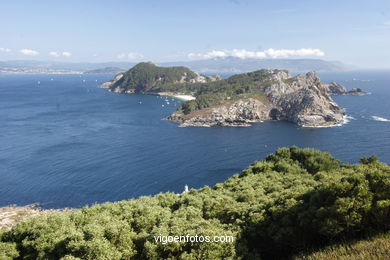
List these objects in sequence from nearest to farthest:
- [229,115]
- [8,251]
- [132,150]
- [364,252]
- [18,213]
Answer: [364,252], [8,251], [18,213], [132,150], [229,115]

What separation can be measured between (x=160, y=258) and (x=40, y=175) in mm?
73006

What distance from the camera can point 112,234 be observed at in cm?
Result: 2019

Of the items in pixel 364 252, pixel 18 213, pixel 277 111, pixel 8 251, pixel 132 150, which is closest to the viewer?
pixel 364 252

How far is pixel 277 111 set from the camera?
151000 millimetres

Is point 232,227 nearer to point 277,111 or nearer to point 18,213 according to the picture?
point 18,213

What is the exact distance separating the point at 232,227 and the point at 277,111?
135804 millimetres

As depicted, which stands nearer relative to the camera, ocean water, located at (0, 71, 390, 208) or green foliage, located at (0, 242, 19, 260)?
green foliage, located at (0, 242, 19, 260)

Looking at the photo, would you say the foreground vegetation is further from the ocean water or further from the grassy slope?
the ocean water

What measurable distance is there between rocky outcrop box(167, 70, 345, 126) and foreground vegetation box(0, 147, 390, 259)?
378 ft

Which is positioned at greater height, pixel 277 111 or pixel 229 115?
pixel 277 111

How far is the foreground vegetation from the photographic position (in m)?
18.7

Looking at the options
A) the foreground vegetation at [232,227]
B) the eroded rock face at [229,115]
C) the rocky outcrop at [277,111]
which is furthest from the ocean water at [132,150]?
the foreground vegetation at [232,227]

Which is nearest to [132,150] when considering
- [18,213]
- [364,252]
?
[18,213]

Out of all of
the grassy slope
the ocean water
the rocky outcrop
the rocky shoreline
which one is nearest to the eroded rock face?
the rocky outcrop
